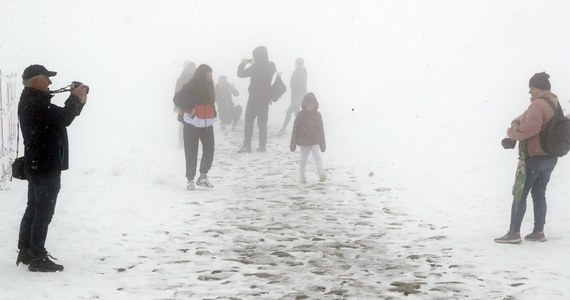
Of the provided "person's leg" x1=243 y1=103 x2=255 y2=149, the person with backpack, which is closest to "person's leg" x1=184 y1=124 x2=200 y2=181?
"person's leg" x1=243 y1=103 x2=255 y2=149

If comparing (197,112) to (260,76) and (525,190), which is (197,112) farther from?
(525,190)

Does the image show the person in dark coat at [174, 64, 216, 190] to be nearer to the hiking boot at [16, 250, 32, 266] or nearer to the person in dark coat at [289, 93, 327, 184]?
Answer: the person in dark coat at [289, 93, 327, 184]

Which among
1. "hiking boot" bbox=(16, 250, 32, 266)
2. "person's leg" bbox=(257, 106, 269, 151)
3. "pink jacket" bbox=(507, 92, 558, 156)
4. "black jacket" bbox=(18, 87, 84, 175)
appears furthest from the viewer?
"person's leg" bbox=(257, 106, 269, 151)

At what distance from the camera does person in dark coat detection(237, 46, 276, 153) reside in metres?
15.6

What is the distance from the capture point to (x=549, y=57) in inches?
624

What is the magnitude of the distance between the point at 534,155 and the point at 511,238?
3.62ft

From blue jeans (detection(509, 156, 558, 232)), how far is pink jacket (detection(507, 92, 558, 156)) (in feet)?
0.44

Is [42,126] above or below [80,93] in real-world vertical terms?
below

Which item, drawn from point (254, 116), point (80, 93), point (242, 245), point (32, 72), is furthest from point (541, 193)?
point (254, 116)

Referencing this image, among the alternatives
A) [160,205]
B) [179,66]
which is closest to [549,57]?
[160,205]

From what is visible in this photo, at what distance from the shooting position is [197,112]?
11.0 m

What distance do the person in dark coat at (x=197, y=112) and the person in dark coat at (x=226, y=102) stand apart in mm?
8959

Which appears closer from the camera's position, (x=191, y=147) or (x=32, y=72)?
(x=32, y=72)

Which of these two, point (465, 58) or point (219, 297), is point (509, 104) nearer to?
point (465, 58)
